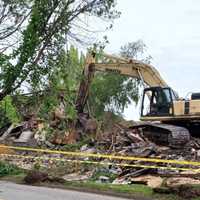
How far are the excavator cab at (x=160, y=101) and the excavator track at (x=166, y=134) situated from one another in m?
0.66

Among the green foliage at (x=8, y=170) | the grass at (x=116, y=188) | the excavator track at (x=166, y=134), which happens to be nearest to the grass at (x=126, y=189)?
the grass at (x=116, y=188)

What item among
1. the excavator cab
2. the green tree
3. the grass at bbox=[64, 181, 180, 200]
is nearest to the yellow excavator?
the excavator cab

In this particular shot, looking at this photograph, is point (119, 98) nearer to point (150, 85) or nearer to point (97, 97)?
point (97, 97)

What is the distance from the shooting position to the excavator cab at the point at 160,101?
3038 cm

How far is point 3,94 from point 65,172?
41.1ft

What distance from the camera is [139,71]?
32688 mm

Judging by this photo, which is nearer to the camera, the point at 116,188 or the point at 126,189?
the point at 126,189

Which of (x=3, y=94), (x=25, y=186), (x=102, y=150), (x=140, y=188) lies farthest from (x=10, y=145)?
(x=3, y=94)

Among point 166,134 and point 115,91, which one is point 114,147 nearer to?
point 166,134

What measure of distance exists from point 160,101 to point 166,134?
1.99 meters

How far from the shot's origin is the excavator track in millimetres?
28578

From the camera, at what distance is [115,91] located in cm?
6412

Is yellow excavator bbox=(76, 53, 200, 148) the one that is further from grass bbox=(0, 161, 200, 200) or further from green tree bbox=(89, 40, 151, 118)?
green tree bbox=(89, 40, 151, 118)

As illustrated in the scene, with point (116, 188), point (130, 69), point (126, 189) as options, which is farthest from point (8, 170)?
point (130, 69)
